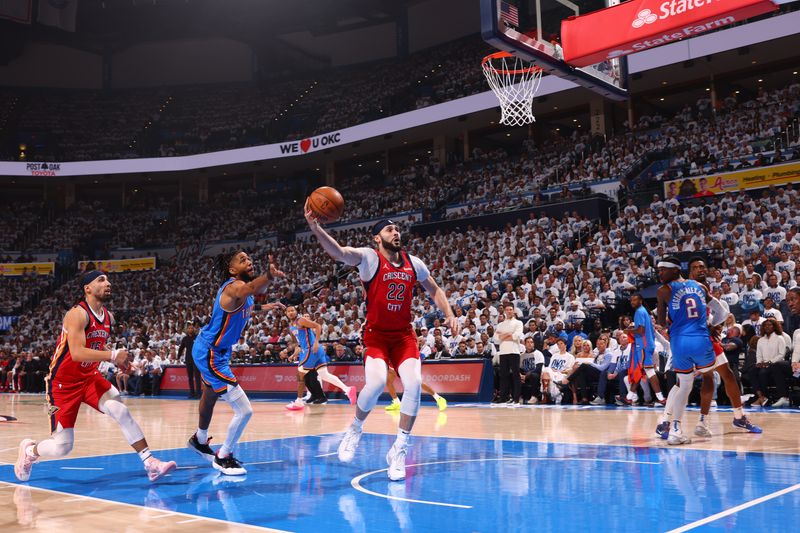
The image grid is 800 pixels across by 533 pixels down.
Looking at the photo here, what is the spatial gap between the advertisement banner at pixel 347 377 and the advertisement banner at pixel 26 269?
20.2 m

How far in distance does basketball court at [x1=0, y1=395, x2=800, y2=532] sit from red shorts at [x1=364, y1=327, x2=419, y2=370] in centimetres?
104

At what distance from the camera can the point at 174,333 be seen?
89.4ft

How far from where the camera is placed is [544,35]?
1119 cm

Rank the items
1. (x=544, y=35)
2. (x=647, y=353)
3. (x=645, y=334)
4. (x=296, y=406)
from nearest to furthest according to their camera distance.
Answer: (x=544, y=35) → (x=645, y=334) → (x=647, y=353) → (x=296, y=406)

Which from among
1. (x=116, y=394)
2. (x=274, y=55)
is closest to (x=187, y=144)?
(x=274, y=55)

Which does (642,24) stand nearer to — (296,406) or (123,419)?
(123,419)

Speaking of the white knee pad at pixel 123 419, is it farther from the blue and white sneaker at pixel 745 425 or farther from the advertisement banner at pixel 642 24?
Answer: the advertisement banner at pixel 642 24

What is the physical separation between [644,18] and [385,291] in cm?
670

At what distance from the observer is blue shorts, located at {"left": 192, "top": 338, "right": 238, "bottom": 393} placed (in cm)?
683

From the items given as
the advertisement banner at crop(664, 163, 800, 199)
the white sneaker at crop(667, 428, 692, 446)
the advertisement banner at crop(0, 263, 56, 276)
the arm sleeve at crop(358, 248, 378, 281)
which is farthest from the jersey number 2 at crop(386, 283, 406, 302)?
the advertisement banner at crop(0, 263, 56, 276)

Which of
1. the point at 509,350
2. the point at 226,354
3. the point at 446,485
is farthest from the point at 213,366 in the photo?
the point at 509,350

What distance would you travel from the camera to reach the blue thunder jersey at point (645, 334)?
13.0 meters

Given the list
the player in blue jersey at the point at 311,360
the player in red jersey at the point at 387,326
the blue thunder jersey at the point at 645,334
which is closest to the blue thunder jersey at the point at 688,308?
the player in red jersey at the point at 387,326

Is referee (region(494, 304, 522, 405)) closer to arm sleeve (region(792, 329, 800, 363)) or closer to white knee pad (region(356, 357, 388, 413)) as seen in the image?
arm sleeve (region(792, 329, 800, 363))
